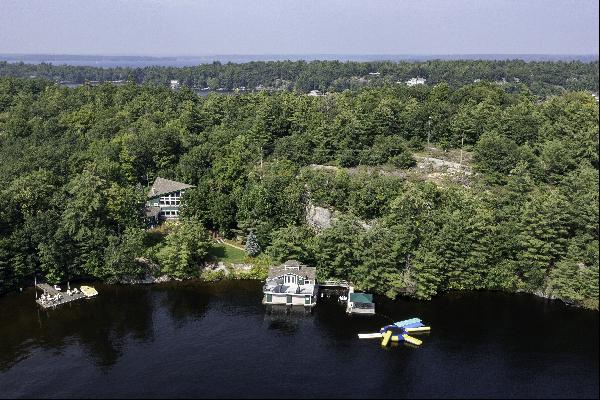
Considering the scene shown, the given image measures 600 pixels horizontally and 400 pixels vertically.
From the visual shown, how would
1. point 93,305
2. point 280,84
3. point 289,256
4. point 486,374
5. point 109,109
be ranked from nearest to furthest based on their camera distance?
point 486,374, point 93,305, point 289,256, point 109,109, point 280,84

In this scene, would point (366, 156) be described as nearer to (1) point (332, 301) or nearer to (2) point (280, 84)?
(1) point (332, 301)

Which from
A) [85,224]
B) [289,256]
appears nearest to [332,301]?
[289,256]

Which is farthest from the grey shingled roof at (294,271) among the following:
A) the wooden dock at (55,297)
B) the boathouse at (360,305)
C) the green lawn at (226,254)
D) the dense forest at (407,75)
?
the dense forest at (407,75)

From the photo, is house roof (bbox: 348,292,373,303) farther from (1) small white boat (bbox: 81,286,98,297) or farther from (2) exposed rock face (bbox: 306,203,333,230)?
(1) small white boat (bbox: 81,286,98,297)

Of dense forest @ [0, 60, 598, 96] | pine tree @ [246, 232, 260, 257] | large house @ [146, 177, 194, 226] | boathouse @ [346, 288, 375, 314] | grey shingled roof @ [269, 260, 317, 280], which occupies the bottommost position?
boathouse @ [346, 288, 375, 314]

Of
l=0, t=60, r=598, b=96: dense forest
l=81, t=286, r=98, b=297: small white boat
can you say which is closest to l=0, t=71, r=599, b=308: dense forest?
l=81, t=286, r=98, b=297: small white boat

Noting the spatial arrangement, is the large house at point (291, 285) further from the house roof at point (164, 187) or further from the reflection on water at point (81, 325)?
the house roof at point (164, 187)

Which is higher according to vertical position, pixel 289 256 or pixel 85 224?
pixel 85 224
